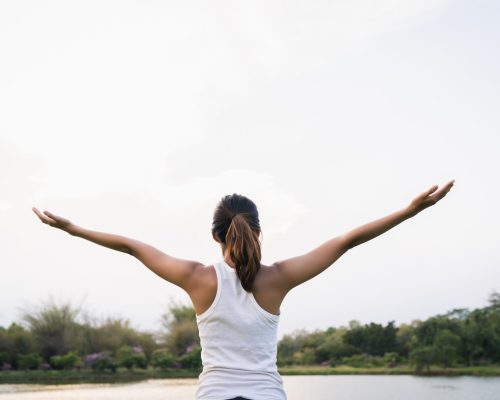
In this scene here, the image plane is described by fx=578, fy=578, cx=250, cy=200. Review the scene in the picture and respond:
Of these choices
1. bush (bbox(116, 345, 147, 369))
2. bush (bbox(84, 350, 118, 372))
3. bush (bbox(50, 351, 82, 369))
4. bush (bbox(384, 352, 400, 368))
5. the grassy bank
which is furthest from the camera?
bush (bbox(384, 352, 400, 368))

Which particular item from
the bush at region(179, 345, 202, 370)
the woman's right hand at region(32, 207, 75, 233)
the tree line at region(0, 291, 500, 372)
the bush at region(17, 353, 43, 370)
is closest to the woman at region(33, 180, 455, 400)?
the woman's right hand at region(32, 207, 75, 233)

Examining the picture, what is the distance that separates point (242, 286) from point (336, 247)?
29 centimetres

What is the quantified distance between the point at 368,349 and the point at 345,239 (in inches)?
1157

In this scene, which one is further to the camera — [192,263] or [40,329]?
[40,329]

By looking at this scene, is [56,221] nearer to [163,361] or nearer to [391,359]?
[163,361]

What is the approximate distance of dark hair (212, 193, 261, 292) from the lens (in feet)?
5.07

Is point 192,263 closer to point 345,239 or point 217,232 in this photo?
point 217,232

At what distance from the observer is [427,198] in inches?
66.0

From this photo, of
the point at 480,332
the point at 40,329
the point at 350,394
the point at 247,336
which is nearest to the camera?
the point at 247,336

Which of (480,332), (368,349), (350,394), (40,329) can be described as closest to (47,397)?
(350,394)

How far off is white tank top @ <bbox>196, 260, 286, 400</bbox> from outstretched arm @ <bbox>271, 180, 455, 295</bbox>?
0.12 meters

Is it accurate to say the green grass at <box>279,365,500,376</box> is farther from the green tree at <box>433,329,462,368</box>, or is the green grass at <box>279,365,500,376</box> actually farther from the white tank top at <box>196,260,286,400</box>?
the white tank top at <box>196,260,286,400</box>

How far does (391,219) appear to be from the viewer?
1.66 metres

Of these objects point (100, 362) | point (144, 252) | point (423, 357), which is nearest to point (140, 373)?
point (100, 362)
